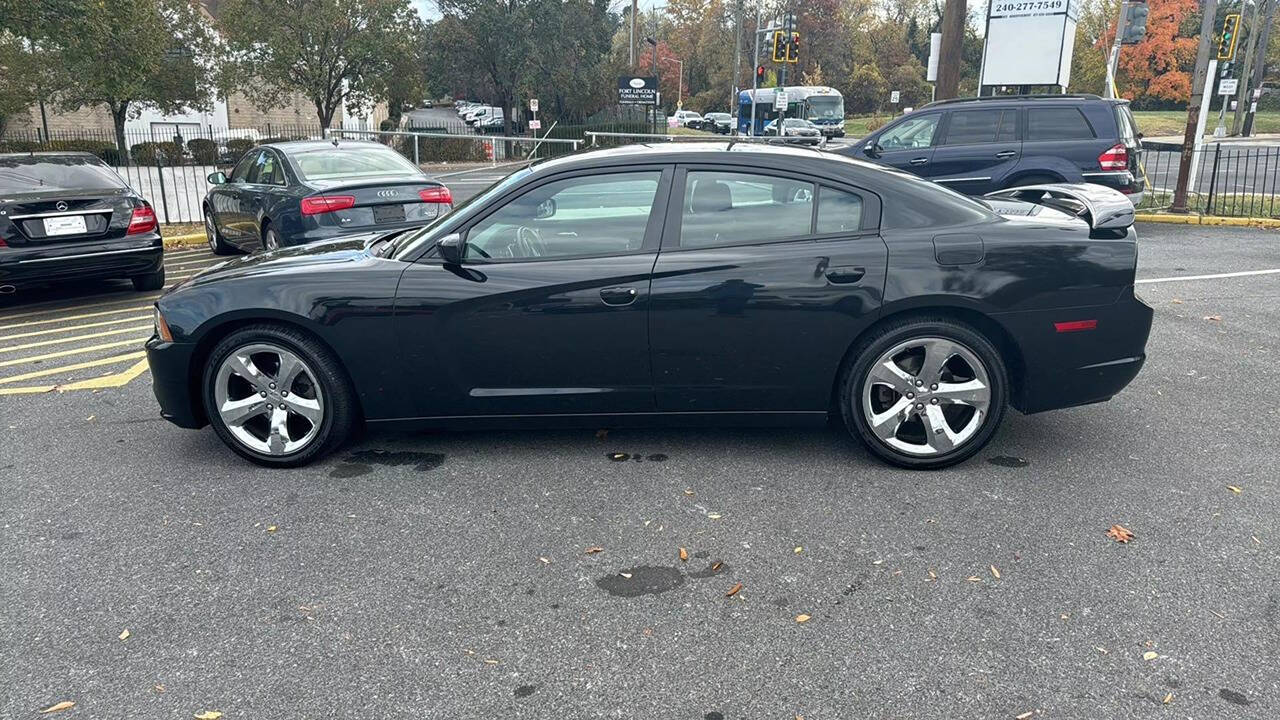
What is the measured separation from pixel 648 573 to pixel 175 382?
2.60 metres

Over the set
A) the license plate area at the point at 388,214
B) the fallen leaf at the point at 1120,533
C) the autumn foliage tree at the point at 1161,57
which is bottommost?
the fallen leaf at the point at 1120,533

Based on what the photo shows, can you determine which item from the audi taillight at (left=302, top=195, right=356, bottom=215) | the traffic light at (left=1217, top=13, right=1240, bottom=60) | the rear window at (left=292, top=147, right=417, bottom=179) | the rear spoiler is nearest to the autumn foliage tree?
the traffic light at (left=1217, top=13, right=1240, bottom=60)

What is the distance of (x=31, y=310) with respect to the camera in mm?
8484

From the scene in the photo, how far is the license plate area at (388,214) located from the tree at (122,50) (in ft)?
23.7

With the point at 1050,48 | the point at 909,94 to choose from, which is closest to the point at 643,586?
the point at 1050,48

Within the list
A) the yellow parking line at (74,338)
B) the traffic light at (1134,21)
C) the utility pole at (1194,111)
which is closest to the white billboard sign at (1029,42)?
the traffic light at (1134,21)

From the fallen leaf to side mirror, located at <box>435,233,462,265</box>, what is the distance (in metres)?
3.00

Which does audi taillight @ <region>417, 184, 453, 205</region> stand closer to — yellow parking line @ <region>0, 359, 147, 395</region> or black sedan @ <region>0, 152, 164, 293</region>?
black sedan @ <region>0, 152, 164, 293</region>

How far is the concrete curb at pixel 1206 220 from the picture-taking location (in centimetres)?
1318

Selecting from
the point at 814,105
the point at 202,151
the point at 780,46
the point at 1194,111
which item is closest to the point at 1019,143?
the point at 1194,111

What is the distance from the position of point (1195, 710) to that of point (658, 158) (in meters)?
2.99

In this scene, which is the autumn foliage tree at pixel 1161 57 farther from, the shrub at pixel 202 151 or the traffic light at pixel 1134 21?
the shrub at pixel 202 151

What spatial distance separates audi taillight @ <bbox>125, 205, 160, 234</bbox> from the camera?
8500mm

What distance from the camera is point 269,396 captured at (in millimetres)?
4438
